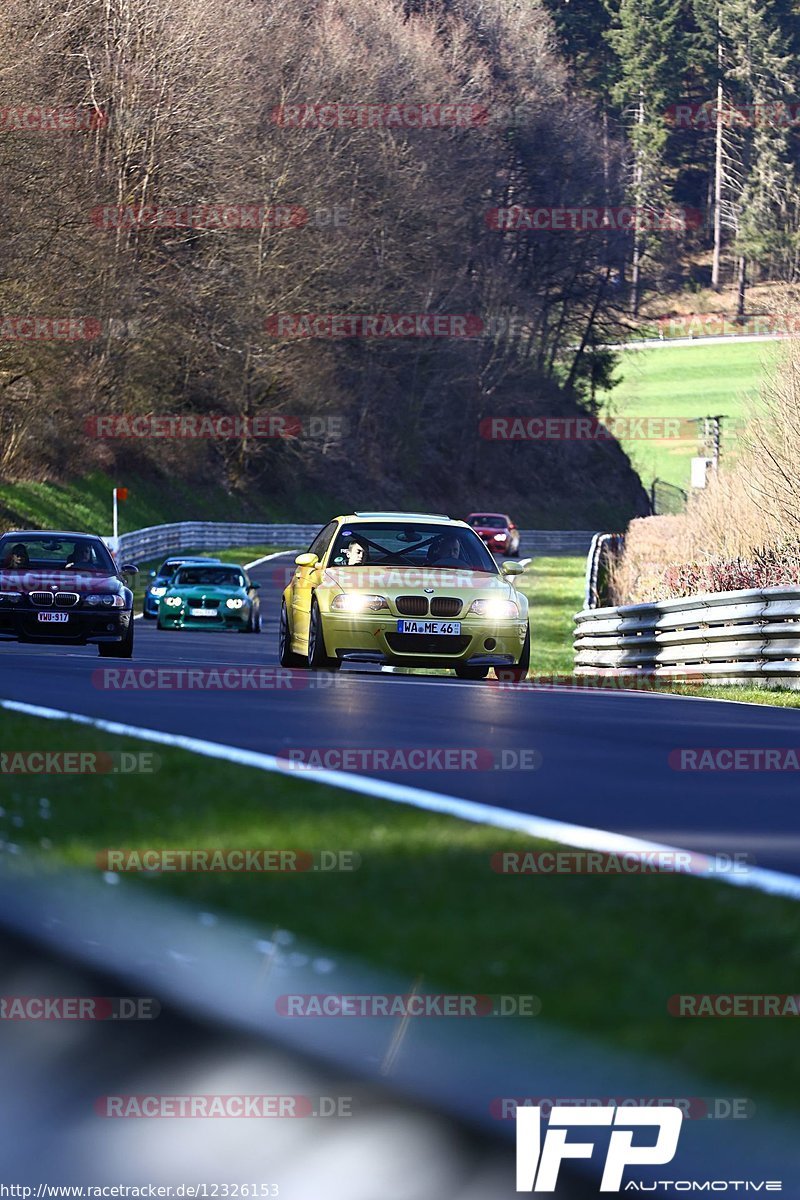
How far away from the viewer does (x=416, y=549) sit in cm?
2086

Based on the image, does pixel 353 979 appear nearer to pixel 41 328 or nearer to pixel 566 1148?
pixel 566 1148

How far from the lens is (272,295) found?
248ft

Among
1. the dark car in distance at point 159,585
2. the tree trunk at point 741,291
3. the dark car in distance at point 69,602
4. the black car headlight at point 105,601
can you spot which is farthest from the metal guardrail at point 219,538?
the tree trunk at point 741,291

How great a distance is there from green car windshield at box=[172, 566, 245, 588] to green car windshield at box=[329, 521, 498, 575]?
14.9 metres

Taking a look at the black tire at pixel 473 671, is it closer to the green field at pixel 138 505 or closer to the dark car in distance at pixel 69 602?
the dark car in distance at pixel 69 602

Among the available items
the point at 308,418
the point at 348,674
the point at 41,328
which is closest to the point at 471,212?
the point at 308,418

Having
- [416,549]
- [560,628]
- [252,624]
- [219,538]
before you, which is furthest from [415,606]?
[219,538]

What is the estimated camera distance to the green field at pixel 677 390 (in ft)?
397

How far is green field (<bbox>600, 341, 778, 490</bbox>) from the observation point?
12112 cm

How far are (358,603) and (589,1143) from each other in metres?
15.9

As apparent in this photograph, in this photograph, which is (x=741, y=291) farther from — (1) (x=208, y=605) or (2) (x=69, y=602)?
(2) (x=69, y=602)

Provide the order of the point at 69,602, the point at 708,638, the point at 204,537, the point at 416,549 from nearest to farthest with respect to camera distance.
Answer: the point at 416,549 → the point at 708,638 → the point at 69,602 → the point at 204,537

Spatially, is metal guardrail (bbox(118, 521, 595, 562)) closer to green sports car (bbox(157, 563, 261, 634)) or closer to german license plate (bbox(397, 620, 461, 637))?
green sports car (bbox(157, 563, 261, 634))

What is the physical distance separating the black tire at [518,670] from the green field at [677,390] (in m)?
93.0
